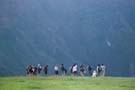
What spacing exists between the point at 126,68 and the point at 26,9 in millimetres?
54227

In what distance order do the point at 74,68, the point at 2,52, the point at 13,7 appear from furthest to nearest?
1. the point at 2,52
2. the point at 13,7
3. the point at 74,68

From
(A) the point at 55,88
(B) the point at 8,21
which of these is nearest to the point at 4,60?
(B) the point at 8,21

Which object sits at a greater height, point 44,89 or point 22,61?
point 22,61

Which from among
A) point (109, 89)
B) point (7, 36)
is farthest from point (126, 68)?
point (109, 89)

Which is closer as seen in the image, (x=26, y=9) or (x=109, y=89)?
(x=109, y=89)

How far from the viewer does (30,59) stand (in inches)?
7608

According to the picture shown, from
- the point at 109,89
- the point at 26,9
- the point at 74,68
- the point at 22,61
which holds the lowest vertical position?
the point at 109,89

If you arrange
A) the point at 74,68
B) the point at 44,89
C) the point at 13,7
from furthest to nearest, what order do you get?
the point at 13,7
the point at 74,68
the point at 44,89

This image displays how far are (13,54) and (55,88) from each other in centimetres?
16879

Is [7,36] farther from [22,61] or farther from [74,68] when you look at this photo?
[74,68]

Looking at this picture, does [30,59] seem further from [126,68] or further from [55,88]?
[55,88]

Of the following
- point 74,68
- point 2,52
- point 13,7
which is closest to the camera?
point 74,68

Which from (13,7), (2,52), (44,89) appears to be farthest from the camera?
(2,52)

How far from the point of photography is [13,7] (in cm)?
16988
